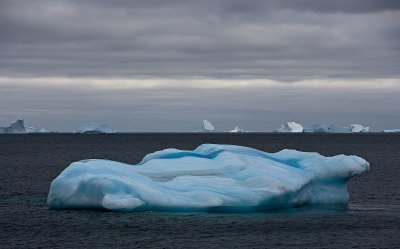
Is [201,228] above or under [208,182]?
under

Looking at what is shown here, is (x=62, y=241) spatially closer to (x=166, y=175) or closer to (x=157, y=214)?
(x=157, y=214)

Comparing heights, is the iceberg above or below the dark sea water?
above

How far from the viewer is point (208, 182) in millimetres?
37562

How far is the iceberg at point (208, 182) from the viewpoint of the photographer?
118ft

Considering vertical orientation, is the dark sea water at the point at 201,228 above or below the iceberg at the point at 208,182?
below

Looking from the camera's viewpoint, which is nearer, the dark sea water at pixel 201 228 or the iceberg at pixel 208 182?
the dark sea water at pixel 201 228

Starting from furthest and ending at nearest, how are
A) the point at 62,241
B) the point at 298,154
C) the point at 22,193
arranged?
the point at 22,193 < the point at 298,154 < the point at 62,241

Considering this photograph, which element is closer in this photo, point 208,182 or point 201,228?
point 201,228

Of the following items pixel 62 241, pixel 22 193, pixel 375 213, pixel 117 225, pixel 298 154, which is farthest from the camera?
pixel 22 193

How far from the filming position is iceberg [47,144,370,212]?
35938 millimetres

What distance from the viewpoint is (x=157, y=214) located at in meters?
36.8

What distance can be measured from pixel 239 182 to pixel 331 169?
5.71 meters

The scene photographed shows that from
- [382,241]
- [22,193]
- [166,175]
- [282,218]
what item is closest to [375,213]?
[282,218]

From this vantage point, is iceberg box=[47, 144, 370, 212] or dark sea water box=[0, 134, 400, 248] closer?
dark sea water box=[0, 134, 400, 248]
